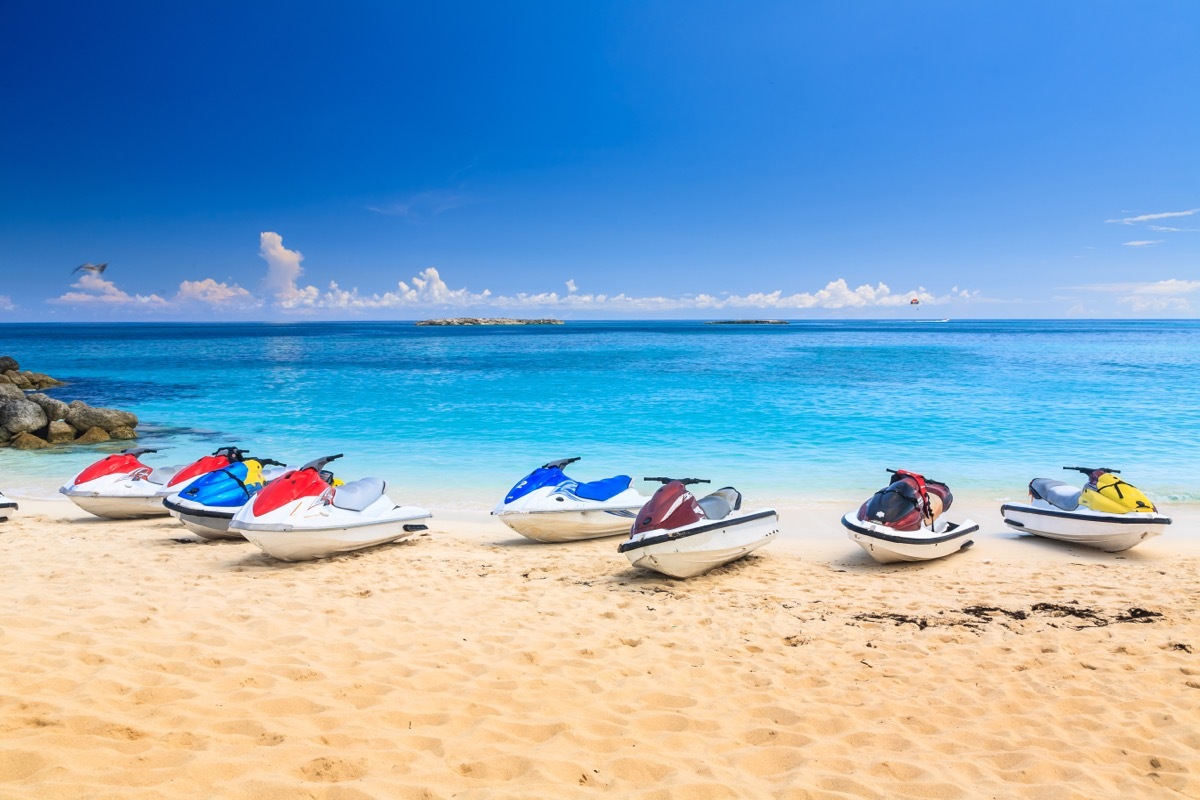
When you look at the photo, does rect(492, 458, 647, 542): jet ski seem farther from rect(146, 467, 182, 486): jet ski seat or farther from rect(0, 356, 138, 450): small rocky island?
rect(0, 356, 138, 450): small rocky island

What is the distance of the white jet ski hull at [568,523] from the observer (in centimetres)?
843

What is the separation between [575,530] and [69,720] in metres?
Answer: 5.72

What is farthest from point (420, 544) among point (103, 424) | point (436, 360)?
point (436, 360)

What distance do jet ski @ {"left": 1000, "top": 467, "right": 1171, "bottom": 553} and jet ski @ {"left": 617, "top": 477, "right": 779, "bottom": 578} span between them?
3.83m

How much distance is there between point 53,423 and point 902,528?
66.1ft

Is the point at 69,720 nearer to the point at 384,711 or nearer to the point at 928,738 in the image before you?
the point at 384,711

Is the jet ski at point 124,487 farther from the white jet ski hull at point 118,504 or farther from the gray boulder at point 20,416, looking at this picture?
the gray boulder at point 20,416

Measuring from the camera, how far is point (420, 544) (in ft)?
28.5

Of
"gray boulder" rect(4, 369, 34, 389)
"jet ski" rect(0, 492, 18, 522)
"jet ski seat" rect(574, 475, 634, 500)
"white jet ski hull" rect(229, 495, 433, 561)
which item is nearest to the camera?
"white jet ski hull" rect(229, 495, 433, 561)

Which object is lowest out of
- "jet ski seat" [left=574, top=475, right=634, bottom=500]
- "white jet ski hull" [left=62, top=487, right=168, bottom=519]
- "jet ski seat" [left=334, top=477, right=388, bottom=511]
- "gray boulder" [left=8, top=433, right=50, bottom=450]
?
"gray boulder" [left=8, top=433, right=50, bottom=450]

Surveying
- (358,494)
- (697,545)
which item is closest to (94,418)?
(358,494)

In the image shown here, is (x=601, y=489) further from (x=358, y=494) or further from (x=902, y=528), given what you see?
(x=902, y=528)

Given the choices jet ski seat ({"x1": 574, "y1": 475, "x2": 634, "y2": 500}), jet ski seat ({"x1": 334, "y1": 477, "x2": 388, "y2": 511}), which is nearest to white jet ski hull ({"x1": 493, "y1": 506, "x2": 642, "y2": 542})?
jet ski seat ({"x1": 574, "y1": 475, "x2": 634, "y2": 500})

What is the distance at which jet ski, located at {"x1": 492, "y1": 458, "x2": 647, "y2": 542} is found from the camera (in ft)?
27.7
